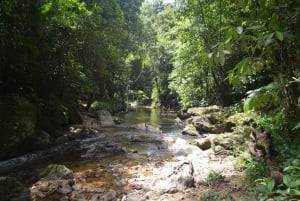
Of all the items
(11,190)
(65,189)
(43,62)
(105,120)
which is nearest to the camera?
(11,190)

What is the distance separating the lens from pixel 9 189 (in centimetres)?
500

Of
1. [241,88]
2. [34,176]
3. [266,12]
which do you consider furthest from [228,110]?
[266,12]

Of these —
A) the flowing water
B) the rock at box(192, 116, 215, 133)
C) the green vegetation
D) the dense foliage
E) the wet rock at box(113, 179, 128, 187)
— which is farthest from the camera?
the rock at box(192, 116, 215, 133)

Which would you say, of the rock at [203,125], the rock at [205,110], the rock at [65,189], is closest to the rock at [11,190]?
the rock at [65,189]

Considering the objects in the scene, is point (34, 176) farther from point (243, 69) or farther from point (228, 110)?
point (228, 110)

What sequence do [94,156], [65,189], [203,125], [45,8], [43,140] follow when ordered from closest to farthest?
[65,189] < [45,8] < [94,156] < [43,140] < [203,125]

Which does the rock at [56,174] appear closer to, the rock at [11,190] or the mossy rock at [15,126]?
the rock at [11,190]

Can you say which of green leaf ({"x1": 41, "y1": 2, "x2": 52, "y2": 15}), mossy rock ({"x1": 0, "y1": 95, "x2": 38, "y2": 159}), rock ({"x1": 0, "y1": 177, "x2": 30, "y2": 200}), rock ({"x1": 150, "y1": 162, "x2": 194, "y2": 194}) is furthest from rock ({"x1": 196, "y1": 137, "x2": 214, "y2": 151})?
green leaf ({"x1": 41, "y1": 2, "x2": 52, "y2": 15})

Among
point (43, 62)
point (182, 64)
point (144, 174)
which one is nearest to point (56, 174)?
point (144, 174)

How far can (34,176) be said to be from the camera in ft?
22.8

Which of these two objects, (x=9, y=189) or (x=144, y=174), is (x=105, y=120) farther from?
(x=9, y=189)

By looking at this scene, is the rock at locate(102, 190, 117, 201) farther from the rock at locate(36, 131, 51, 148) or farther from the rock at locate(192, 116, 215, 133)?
the rock at locate(192, 116, 215, 133)

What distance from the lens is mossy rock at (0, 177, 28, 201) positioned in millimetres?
4855

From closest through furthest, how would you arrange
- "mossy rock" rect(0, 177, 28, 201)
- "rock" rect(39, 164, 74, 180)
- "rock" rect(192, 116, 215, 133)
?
1. "mossy rock" rect(0, 177, 28, 201)
2. "rock" rect(39, 164, 74, 180)
3. "rock" rect(192, 116, 215, 133)
